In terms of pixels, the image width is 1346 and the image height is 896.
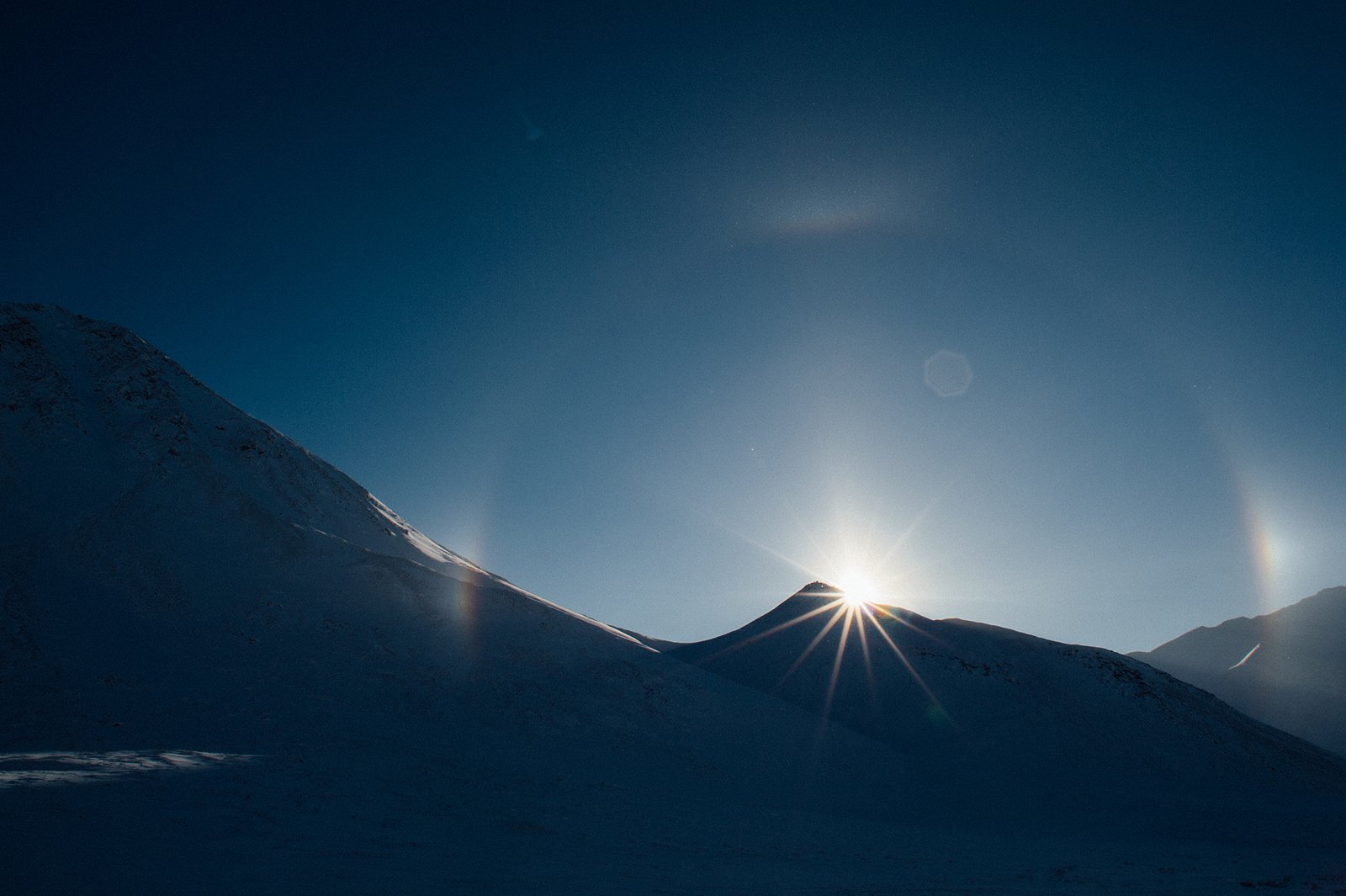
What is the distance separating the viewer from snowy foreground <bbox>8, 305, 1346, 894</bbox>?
16.0 m

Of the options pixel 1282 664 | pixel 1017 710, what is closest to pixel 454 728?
pixel 1017 710

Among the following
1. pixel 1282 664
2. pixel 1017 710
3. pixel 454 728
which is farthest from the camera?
pixel 1282 664

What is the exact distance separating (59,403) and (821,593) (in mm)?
63253

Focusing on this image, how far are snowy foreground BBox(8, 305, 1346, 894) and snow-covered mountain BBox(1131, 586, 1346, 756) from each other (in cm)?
8134

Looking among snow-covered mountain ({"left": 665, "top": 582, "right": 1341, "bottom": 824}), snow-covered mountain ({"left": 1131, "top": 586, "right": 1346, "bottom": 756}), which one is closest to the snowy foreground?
snow-covered mountain ({"left": 665, "top": 582, "right": 1341, "bottom": 824})

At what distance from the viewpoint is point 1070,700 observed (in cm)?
4478

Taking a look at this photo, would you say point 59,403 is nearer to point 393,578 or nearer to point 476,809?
point 393,578

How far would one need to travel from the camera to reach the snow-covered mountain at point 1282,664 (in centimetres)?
10538

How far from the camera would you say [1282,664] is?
449 feet

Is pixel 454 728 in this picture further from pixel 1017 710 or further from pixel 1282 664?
pixel 1282 664

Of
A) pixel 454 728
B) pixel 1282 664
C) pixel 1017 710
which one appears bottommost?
pixel 454 728

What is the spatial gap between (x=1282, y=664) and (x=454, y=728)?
179 m

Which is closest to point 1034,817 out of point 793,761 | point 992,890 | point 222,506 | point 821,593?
point 793,761

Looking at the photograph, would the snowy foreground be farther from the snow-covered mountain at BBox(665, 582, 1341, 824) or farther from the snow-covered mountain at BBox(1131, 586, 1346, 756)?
the snow-covered mountain at BBox(1131, 586, 1346, 756)
